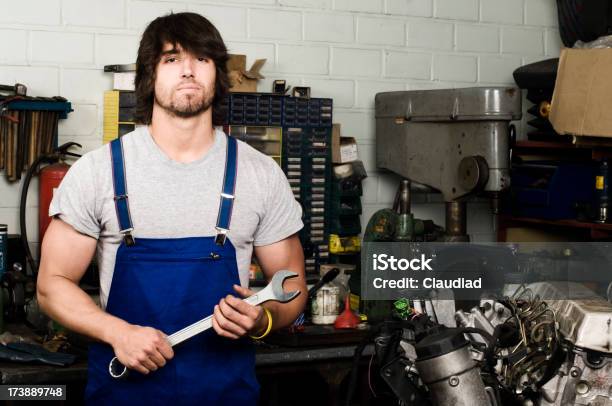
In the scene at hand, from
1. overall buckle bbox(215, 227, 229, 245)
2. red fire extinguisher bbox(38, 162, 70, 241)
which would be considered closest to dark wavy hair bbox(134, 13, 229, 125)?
overall buckle bbox(215, 227, 229, 245)

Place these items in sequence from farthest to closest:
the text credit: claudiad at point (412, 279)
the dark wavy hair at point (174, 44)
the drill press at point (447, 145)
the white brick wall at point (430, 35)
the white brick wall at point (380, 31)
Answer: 1. the white brick wall at point (430, 35)
2. the white brick wall at point (380, 31)
3. the drill press at point (447, 145)
4. the text credit: claudiad at point (412, 279)
5. the dark wavy hair at point (174, 44)

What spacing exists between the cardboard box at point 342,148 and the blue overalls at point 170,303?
6.58ft

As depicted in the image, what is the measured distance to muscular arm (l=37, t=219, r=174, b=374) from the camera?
6.55ft

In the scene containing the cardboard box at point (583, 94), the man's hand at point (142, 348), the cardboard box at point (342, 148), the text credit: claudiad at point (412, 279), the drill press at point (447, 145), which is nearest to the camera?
the man's hand at point (142, 348)

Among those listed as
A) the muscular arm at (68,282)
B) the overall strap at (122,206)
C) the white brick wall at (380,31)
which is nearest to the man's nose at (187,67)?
the overall strap at (122,206)

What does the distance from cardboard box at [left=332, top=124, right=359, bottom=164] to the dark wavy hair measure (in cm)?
183

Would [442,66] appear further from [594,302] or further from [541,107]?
[594,302]

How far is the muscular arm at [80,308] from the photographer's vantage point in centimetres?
200

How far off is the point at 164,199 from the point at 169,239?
0.10 m

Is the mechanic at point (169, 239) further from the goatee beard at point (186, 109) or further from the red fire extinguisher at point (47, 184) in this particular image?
the red fire extinguisher at point (47, 184)

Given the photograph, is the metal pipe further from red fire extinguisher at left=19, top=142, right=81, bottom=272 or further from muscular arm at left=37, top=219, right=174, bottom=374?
muscular arm at left=37, top=219, right=174, bottom=374

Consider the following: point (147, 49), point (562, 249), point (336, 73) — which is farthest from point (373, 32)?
point (147, 49)

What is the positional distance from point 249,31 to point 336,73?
480 millimetres

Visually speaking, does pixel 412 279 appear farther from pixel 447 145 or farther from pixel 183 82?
pixel 183 82
